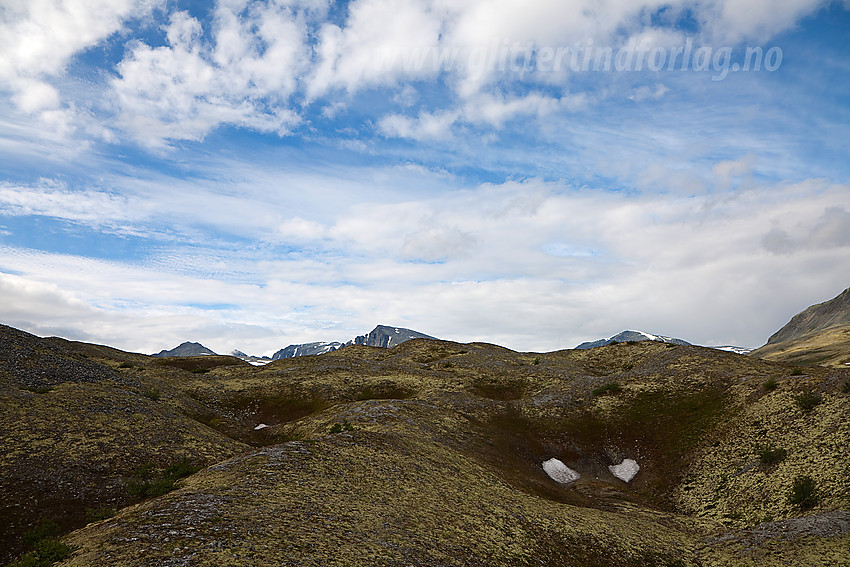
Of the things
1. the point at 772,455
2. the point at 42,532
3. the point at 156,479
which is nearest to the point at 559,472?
the point at 772,455

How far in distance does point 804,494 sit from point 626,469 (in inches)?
665

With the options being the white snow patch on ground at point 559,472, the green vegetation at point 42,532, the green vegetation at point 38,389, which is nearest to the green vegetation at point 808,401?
the white snow patch on ground at point 559,472

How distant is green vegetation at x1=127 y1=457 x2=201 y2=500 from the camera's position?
88.0 feet

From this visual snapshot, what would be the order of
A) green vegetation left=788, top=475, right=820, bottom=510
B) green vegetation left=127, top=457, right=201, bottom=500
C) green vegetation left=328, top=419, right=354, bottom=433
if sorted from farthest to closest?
green vegetation left=328, top=419, right=354, bottom=433
green vegetation left=788, top=475, right=820, bottom=510
green vegetation left=127, top=457, right=201, bottom=500

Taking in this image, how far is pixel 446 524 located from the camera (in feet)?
80.7

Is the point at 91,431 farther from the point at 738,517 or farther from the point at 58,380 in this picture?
the point at 738,517

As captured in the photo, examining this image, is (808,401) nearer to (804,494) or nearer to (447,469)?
(804,494)

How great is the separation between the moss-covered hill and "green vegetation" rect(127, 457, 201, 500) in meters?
0.27

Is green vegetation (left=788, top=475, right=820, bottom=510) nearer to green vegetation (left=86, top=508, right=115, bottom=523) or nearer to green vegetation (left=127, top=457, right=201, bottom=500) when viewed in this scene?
green vegetation (left=127, top=457, right=201, bottom=500)

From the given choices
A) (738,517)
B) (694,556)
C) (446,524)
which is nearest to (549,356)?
(738,517)

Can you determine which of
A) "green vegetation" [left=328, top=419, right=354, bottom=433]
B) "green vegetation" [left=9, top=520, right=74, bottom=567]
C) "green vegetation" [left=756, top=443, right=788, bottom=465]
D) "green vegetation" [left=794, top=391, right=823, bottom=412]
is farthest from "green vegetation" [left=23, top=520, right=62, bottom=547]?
"green vegetation" [left=794, top=391, right=823, bottom=412]

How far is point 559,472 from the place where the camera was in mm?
46375

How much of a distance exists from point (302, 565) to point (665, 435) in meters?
48.1

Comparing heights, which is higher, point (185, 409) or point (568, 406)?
point (568, 406)
